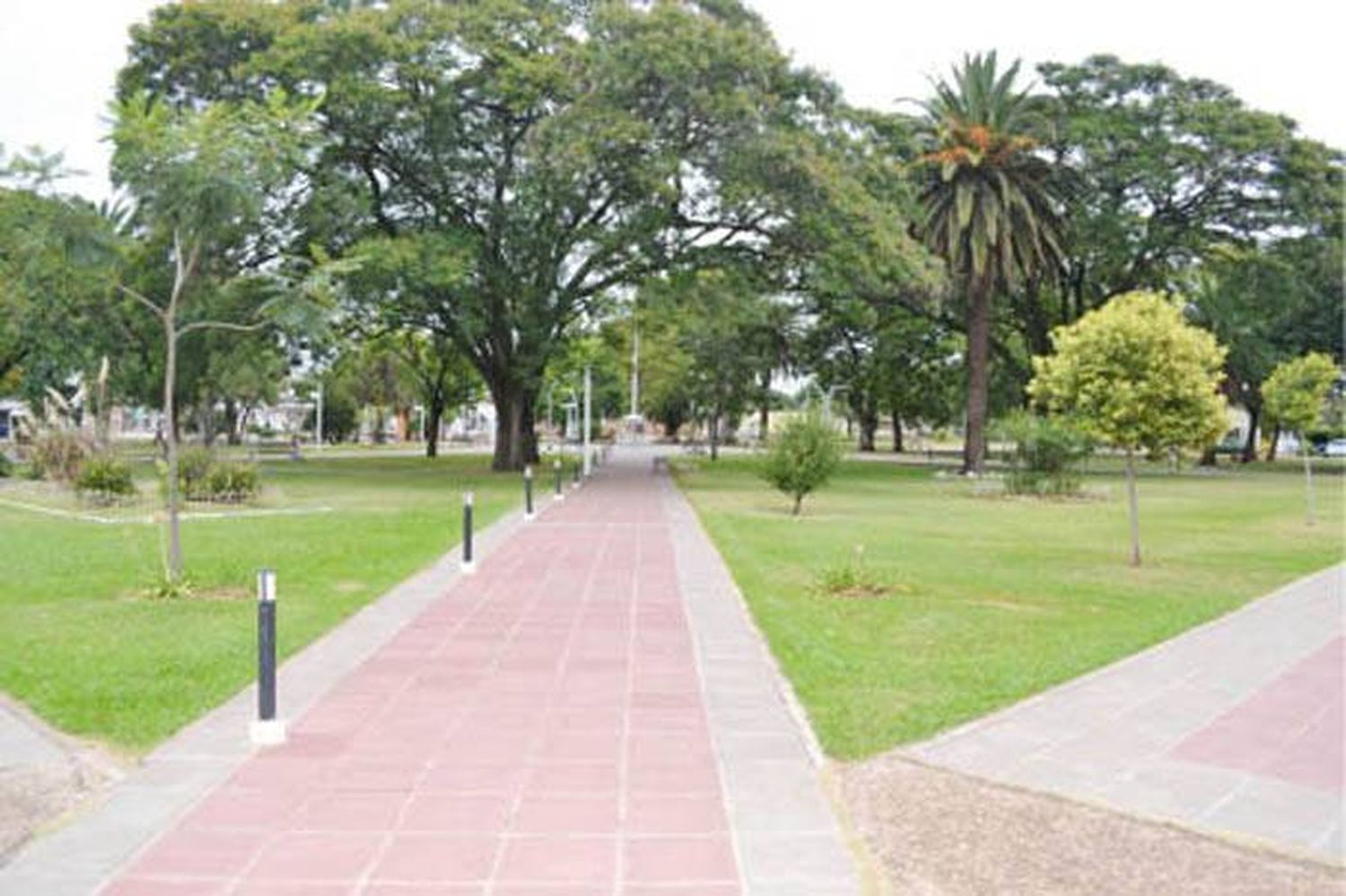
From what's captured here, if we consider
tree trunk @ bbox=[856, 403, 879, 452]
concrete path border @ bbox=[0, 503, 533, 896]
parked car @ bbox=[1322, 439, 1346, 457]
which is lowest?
concrete path border @ bbox=[0, 503, 533, 896]

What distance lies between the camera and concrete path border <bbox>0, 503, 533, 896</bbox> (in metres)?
4.62

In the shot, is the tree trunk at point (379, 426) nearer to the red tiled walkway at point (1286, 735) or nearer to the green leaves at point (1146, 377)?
the green leaves at point (1146, 377)

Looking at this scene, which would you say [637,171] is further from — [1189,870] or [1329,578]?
[1189,870]

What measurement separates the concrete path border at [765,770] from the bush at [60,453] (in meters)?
22.2

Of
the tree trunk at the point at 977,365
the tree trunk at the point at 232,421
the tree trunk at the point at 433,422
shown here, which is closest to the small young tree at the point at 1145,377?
the tree trunk at the point at 977,365

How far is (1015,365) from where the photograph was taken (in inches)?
1969

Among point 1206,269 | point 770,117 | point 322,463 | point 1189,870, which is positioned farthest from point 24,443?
point 1206,269

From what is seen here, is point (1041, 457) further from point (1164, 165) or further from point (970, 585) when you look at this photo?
point (970, 585)

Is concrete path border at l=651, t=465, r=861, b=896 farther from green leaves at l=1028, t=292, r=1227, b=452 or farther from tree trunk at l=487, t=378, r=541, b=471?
tree trunk at l=487, t=378, r=541, b=471

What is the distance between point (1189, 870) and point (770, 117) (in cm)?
2700

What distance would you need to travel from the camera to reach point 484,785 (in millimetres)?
5816

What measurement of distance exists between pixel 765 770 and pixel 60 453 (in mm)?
26869

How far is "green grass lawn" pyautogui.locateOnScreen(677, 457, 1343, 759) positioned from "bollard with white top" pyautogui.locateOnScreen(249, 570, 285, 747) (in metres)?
3.03

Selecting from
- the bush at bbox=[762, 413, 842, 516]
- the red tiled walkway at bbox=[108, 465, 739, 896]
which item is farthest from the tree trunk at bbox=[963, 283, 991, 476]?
the red tiled walkway at bbox=[108, 465, 739, 896]
